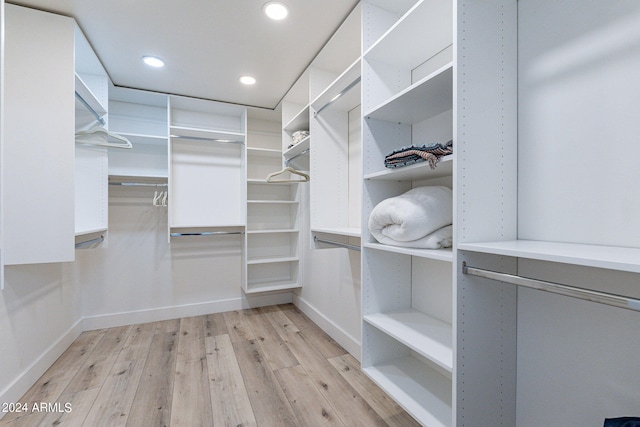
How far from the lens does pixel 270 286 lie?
3209 mm

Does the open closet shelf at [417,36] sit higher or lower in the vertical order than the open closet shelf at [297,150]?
higher

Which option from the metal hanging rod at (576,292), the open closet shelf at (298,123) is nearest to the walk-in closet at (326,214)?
the metal hanging rod at (576,292)

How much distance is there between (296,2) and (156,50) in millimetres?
1160

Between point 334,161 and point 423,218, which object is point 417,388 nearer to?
point 423,218

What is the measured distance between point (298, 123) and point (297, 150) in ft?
0.86

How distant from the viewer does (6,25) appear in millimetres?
1597

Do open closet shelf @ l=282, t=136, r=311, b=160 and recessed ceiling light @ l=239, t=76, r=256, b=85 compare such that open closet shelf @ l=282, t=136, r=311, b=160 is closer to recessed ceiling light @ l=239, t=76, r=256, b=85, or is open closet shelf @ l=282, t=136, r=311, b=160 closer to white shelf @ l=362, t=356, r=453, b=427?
recessed ceiling light @ l=239, t=76, r=256, b=85

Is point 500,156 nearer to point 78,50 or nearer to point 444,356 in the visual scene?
point 444,356

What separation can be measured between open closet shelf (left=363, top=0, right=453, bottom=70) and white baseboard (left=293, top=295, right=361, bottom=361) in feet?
6.44

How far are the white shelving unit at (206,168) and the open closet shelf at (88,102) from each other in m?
0.60

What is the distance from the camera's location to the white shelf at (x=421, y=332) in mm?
1066

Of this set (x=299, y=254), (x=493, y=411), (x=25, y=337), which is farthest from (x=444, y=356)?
(x=25, y=337)

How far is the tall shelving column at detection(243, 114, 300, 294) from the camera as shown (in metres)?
3.33

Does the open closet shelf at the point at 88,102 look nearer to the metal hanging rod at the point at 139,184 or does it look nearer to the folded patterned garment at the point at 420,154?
the metal hanging rod at the point at 139,184
